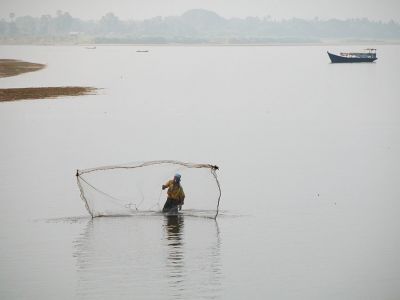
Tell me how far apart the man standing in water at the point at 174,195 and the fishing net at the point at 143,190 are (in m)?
0.46

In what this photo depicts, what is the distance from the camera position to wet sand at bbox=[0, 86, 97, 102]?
59.8m

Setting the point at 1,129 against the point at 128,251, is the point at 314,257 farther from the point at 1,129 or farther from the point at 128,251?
the point at 1,129

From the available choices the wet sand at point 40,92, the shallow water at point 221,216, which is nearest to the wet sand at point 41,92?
the wet sand at point 40,92

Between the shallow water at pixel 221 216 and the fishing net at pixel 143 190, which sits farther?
the fishing net at pixel 143 190

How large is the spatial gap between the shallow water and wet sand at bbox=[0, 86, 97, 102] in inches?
267

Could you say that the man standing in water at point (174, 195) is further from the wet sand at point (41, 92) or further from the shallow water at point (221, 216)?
the wet sand at point (41, 92)

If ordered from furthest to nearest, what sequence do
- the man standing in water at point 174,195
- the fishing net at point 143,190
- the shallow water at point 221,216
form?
the fishing net at point 143,190 < the man standing in water at point 174,195 < the shallow water at point 221,216

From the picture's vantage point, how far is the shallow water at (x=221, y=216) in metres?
17.0

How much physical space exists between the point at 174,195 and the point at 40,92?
45256 millimetres

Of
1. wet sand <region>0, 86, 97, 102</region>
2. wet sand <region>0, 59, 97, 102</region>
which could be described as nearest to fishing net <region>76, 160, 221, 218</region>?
wet sand <region>0, 86, 97, 102</region>

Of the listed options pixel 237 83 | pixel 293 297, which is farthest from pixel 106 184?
pixel 237 83

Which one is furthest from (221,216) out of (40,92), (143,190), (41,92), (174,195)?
(41,92)

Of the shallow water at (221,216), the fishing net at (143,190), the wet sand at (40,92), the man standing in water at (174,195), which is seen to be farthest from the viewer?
the wet sand at (40,92)

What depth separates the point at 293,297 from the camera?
1614 cm
